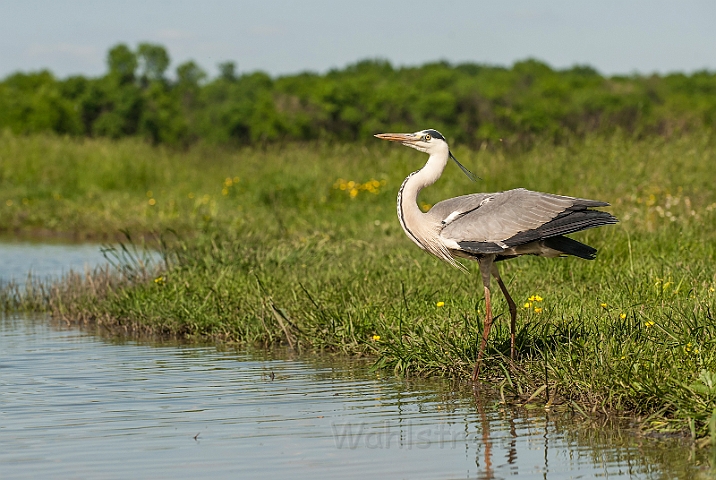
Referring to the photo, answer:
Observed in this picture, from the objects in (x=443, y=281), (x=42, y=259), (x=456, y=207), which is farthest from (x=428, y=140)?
(x=42, y=259)

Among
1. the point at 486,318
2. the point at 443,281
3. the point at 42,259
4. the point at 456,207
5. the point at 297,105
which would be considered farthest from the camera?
the point at 297,105

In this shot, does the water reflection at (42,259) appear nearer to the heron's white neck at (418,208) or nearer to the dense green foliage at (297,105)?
the heron's white neck at (418,208)

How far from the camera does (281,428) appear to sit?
571cm

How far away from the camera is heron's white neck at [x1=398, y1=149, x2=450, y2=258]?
671 cm

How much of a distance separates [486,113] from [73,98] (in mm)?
19340

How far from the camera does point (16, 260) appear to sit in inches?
572

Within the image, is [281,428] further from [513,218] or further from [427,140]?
[427,140]

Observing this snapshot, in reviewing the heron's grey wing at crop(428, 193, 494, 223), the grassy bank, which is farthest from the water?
the heron's grey wing at crop(428, 193, 494, 223)

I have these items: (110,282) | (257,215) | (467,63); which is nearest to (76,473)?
(110,282)

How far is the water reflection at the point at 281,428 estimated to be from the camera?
16.2 ft

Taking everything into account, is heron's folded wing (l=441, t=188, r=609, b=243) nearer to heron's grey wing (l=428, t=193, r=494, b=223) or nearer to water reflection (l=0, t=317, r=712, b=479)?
heron's grey wing (l=428, t=193, r=494, b=223)

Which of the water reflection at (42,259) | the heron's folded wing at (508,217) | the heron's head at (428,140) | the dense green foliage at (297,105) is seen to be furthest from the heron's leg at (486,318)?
the dense green foliage at (297,105)

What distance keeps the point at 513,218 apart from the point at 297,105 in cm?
4324

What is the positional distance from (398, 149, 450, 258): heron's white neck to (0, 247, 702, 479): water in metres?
0.99
